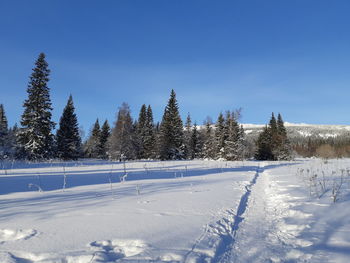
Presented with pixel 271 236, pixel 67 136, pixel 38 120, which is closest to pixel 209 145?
pixel 67 136

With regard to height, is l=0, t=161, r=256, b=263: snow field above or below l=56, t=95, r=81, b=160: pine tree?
below

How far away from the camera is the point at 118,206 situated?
Answer: 4.86m

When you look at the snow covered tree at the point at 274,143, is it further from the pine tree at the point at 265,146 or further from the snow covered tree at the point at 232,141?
the snow covered tree at the point at 232,141

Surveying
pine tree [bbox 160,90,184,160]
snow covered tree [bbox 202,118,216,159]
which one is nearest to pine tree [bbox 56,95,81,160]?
pine tree [bbox 160,90,184,160]

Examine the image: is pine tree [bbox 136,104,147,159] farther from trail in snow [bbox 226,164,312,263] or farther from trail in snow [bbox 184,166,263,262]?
trail in snow [bbox 184,166,263,262]

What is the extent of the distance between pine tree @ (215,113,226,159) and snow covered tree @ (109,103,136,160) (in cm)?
1684

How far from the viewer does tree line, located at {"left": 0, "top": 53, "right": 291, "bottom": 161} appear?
22.3 metres

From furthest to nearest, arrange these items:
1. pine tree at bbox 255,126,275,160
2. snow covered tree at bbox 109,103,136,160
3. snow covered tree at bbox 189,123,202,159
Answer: snow covered tree at bbox 189,123,202,159 → pine tree at bbox 255,126,275,160 → snow covered tree at bbox 109,103,136,160

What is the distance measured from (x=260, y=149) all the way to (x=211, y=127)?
11901mm

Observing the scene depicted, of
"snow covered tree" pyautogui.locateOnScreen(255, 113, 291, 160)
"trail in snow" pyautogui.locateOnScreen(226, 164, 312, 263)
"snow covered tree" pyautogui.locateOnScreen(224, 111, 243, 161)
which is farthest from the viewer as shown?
"snow covered tree" pyautogui.locateOnScreen(255, 113, 291, 160)

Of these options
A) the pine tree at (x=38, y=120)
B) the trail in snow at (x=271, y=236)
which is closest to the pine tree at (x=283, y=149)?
the pine tree at (x=38, y=120)

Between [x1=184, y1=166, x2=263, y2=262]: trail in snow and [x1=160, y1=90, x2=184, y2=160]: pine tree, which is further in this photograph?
Result: [x1=160, y1=90, x2=184, y2=160]: pine tree

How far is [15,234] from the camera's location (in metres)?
3.16

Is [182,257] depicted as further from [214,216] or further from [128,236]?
[214,216]
